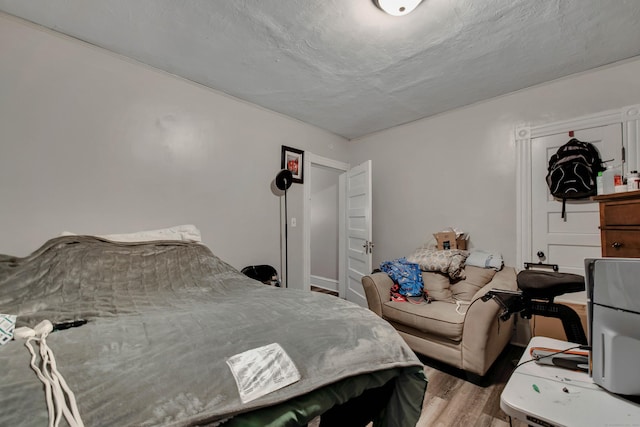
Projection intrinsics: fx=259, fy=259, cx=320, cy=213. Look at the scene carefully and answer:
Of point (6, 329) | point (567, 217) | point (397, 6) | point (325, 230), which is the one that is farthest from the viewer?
point (325, 230)

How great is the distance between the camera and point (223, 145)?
2.68 meters

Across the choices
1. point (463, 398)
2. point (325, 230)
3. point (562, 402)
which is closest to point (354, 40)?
point (562, 402)

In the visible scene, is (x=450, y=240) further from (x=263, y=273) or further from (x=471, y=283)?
(x=263, y=273)

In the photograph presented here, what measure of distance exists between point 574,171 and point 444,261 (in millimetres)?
1308

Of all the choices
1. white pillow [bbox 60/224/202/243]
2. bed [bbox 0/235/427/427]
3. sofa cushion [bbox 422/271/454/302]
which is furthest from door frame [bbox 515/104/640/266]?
white pillow [bbox 60/224/202/243]

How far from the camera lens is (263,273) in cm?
278

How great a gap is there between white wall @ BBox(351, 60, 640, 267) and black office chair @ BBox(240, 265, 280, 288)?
163 cm

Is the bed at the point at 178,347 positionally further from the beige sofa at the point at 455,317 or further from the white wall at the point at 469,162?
the white wall at the point at 469,162

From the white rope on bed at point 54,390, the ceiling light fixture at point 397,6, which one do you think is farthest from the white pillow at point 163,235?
the ceiling light fixture at point 397,6

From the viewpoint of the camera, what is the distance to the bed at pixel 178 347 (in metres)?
0.64

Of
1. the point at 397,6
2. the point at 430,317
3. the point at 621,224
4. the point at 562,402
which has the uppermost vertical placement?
the point at 397,6

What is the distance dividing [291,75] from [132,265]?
77.8 inches

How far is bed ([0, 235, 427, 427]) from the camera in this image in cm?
64

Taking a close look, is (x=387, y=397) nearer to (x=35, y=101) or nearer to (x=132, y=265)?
(x=132, y=265)
